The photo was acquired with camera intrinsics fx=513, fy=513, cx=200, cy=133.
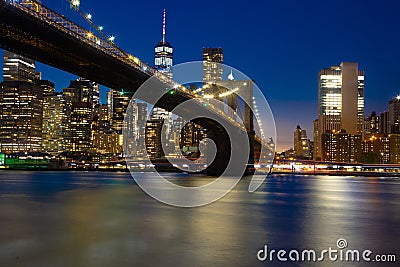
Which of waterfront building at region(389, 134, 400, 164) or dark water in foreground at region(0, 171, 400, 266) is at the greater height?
waterfront building at region(389, 134, 400, 164)

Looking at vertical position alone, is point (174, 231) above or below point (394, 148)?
below

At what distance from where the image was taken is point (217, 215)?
825 inches

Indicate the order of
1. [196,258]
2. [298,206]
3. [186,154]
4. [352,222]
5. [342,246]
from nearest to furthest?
[196,258], [342,246], [352,222], [298,206], [186,154]

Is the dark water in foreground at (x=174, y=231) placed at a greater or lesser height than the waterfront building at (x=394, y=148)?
lesser

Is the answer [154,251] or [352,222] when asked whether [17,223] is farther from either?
[352,222]

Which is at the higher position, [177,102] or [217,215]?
[177,102]

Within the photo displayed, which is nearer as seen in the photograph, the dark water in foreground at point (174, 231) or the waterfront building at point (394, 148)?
the dark water in foreground at point (174, 231)

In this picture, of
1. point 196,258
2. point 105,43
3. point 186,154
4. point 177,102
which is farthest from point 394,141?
point 196,258

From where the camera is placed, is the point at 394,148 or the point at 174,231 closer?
the point at 174,231

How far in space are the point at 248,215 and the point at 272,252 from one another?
28.2 ft

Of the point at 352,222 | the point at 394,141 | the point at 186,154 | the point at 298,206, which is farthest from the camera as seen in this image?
the point at 394,141

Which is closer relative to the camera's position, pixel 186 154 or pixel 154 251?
pixel 154 251

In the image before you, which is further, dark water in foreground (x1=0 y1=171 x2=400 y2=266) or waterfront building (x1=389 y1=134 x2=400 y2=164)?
waterfront building (x1=389 y1=134 x2=400 y2=164)

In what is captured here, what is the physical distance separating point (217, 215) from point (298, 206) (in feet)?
22.6
